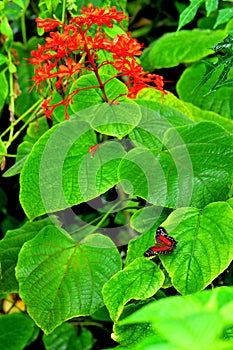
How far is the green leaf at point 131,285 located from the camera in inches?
41.1

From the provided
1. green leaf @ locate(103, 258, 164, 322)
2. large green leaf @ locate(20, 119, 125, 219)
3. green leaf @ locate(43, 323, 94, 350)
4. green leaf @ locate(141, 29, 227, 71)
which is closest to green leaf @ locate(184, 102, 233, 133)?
green leaf @ locate(141, 29, 227, 71)

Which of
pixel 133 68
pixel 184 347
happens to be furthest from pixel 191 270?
pixel 184 347

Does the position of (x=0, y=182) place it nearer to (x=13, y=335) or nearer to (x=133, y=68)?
(x=13, y=335)

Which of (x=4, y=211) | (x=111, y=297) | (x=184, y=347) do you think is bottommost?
(x=4, y=211)

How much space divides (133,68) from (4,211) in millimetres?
943

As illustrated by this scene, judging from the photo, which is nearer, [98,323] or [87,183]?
[87,183]

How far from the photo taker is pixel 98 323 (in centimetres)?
171

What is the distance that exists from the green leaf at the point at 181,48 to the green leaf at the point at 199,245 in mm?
643

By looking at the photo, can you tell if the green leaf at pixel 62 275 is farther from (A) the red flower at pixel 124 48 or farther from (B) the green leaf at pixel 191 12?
(B) the green leaf at pixel 191 12

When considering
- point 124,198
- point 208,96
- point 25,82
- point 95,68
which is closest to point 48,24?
point 95,68

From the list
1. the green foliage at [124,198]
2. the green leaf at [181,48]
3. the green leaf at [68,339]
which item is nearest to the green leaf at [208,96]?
the green leaf at [181,48]

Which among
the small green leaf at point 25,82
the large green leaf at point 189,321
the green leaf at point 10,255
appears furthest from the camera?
the small green leaf at point 25,82

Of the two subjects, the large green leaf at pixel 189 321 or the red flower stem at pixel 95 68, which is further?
the red flower stem at pixel 95 68

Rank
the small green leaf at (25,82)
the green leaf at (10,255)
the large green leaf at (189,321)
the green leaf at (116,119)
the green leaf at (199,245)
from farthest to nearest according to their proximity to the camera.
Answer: the small green leaf at (25,82)
the green leaf at (10,255)
the green leaf at (116,119)
the green leaf at (199,245)
the large green leaf at (189,321)
